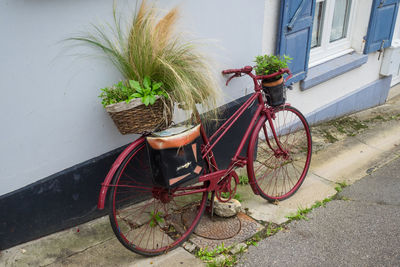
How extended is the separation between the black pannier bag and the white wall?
59 cm

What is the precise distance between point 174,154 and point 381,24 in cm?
409

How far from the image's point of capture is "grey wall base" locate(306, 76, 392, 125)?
5.00m

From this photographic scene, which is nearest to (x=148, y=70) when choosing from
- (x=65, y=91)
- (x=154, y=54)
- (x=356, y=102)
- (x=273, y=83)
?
(x=154, y=54)

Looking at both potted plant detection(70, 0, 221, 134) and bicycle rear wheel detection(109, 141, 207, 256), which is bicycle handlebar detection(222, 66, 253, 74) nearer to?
potted plant detection(70, 0, 221, 134)

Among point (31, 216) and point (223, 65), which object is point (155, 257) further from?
point (223, 65)

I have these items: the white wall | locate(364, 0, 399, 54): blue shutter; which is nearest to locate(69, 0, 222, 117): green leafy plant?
the white wall

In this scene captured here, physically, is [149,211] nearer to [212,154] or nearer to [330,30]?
[212,154]

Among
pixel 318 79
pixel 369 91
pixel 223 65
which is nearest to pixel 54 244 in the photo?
pixel 223 65

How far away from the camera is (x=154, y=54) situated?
253cm

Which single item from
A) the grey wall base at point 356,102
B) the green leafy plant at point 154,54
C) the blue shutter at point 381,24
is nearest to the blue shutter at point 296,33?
the grey wall base at point 356,102

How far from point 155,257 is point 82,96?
125 cm

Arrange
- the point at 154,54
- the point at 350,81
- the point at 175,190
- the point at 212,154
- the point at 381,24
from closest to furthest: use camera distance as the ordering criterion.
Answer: the point at 154,54, the point at 175,190, the point at 212,154, the point at 381,24, the point at 350,81

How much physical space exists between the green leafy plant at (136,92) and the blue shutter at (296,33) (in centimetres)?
189

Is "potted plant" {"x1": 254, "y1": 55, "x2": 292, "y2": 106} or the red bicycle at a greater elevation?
"potted plant" {"x1": 254, "y1": 55, "x2": 292, "y2": 106}
